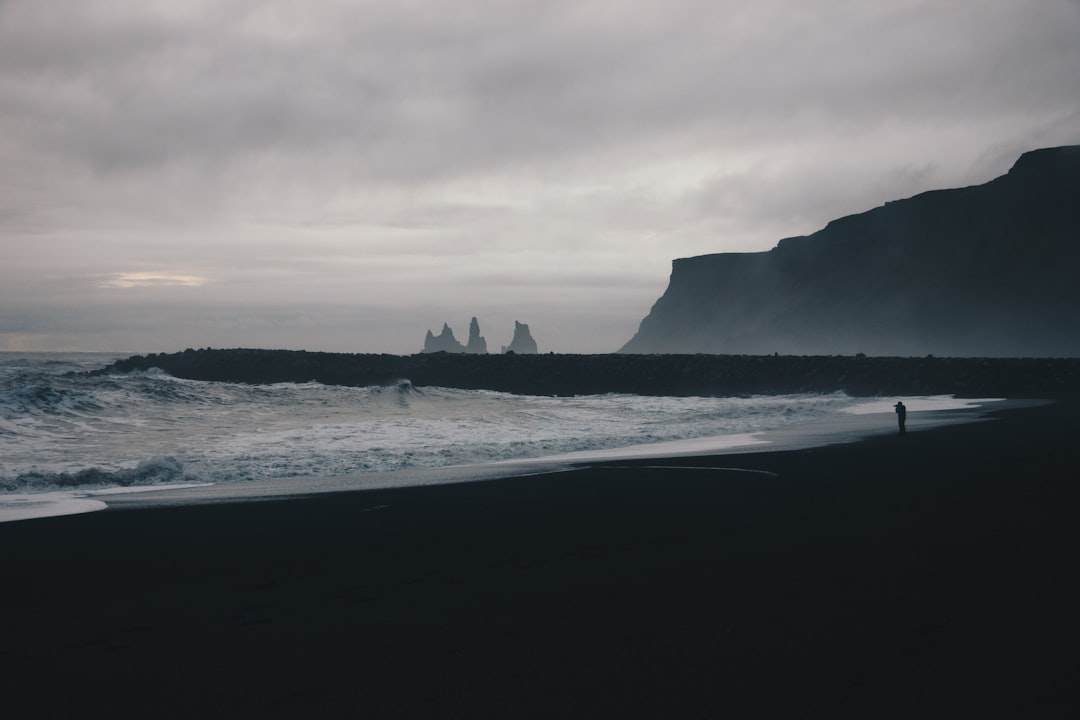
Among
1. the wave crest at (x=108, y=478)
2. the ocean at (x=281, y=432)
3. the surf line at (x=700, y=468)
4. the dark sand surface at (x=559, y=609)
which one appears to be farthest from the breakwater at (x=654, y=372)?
the dark sand surface at (x=559, y=609)

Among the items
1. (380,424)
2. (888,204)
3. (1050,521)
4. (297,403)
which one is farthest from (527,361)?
(888,204)

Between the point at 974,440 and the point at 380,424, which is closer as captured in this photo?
the point at 974,440

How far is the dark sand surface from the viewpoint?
4117 mm

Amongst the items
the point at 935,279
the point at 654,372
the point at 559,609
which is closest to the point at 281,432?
the point at 559,609

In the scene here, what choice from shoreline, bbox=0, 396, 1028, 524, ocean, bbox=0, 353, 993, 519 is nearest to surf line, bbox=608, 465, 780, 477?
shoreline, bbox=0, 396, 1028, 524

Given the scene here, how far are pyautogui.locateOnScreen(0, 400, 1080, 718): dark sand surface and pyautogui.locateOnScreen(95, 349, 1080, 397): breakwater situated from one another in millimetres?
39299

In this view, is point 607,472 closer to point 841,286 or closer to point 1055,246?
point 1055,246

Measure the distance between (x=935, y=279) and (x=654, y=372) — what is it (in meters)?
77.3

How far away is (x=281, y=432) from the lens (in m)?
22.1

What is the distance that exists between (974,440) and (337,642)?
16047mm

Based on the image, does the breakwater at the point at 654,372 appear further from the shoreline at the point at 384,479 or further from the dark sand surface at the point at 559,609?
the dark sand surface at the point at 559,609

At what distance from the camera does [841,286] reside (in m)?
129

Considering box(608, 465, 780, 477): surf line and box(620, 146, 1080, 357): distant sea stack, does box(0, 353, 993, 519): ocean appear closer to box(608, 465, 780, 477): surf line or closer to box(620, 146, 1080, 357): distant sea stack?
box(608, 465, 780, 477): surf line

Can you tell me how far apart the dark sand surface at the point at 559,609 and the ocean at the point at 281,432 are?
4626 millimetres
